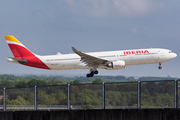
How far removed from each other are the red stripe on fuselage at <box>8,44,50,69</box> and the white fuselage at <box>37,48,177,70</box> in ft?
2.64

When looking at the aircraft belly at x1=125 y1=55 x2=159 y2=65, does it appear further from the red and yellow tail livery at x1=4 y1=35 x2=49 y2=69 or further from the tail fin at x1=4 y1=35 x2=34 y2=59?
the tail fin at x1=4 y1=35 x2=34 y2=59

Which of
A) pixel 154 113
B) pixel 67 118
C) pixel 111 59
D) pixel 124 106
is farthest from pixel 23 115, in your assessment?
Result: pixel 111 59

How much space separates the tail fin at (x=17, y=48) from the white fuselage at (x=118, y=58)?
3.24m

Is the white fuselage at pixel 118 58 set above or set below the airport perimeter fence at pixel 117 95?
above

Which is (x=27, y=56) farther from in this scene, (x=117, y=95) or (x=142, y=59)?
(x=117, y=95)

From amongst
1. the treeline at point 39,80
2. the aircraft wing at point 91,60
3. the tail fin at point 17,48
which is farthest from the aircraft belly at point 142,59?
the tail fin at point 17,48

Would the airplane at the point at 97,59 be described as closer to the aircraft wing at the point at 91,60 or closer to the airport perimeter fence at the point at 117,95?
the aircraft wing at the point at 91,60

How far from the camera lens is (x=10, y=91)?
16594mm

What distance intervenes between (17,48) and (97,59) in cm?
1581

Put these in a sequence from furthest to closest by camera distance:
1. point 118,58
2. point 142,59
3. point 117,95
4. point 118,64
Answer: point 118,58, point 142,59, point 118,64, point 117,95

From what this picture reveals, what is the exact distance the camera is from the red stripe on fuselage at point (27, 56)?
46438 mm

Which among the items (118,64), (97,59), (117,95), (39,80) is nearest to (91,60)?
(97,59)

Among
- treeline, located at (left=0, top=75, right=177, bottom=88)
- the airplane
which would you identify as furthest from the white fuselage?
treeline, located at (left=0, top=75, right=177, bottom=88)

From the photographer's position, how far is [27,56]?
47.6 meters
